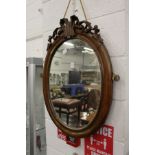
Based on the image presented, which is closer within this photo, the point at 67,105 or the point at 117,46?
the point at 117,46

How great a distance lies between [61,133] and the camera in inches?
44.0

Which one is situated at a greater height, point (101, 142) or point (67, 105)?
point (67, 105)

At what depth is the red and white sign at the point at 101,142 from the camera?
0.86m

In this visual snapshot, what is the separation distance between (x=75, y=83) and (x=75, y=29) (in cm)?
29

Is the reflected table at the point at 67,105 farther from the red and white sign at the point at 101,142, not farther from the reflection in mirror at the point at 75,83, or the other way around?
the red and white sign at the point at 101,142

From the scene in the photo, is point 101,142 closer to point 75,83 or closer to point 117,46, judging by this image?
point 75,83

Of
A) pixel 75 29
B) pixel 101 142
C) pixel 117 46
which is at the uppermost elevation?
pixel 75 29

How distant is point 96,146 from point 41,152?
685 mm

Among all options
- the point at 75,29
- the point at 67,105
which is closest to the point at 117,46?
the point at 75,29

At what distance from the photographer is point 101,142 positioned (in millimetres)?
895

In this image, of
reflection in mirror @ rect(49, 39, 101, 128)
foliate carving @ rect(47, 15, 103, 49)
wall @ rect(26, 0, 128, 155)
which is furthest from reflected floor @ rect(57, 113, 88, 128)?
foliate carving @ rect(47, 15, 103, 49)

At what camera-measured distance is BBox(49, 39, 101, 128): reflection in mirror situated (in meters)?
0.88
